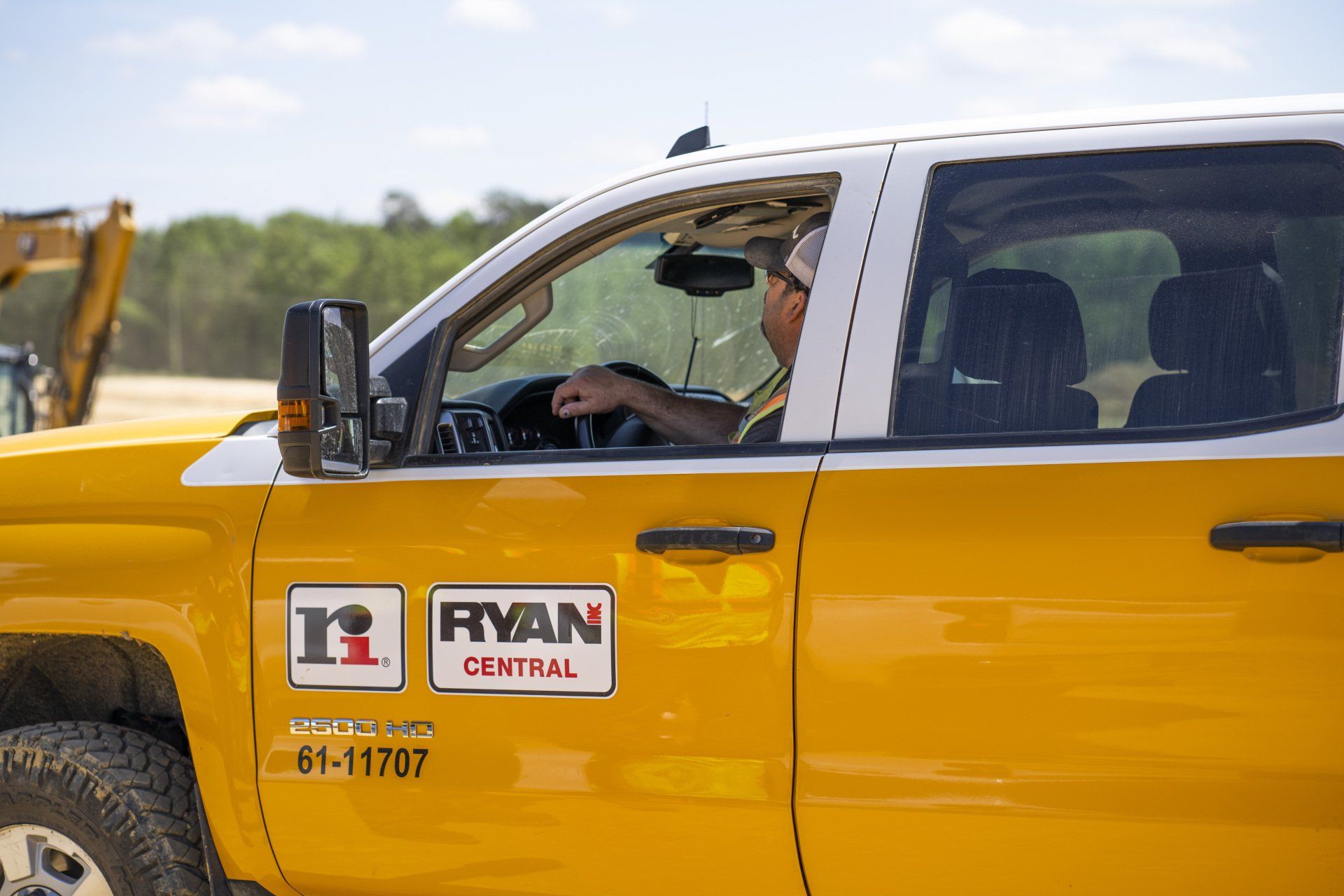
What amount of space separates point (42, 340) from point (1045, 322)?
4071 centimetres

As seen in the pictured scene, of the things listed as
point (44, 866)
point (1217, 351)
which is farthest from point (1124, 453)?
point (44, 866)

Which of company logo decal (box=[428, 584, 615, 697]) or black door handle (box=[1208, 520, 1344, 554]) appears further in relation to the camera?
company logo decal (box=[428, 584, 615, 697])

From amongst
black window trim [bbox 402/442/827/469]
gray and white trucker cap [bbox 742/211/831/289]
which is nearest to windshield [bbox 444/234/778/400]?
gray and white trucker cap [bbox 742/211/831/289]

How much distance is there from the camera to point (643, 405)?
285cm

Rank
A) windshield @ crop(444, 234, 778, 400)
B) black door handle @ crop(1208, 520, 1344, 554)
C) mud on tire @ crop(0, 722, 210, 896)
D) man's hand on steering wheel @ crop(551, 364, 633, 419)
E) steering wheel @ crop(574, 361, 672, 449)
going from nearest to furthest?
1. black door handle @ crop(1208, 520, 1344, 554)
2. mud on tire @ crop(0, 722, 210, 896)
3. man's hand on steering wheel @ crop(551, 364, 633, 419)
4. windshield @ crop(444, 234, 778, 400)
5. steering wheel @ crop(574, 361, 672, 449)

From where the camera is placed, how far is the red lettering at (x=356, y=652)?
7.64 ft

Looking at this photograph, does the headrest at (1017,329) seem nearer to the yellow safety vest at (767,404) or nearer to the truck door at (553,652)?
the truck door at (553,652)

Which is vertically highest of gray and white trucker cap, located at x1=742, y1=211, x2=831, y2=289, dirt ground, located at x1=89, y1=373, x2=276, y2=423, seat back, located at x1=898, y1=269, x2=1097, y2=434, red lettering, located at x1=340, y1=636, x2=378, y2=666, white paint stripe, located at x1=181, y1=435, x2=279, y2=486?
gray and white trucker cap, located at x1=742, y1=211, x2=831, y2=289

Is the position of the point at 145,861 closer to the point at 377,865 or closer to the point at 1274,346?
the point at 377,865

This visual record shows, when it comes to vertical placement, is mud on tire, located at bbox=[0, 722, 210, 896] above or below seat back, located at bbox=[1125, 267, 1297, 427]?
below

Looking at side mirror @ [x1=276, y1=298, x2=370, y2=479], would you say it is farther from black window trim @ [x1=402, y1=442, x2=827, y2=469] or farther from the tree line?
the tree line

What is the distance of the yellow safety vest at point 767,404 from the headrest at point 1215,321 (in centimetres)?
67

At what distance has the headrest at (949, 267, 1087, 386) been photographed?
84.6 inches

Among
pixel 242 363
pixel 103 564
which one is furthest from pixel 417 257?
pixel 103 564
